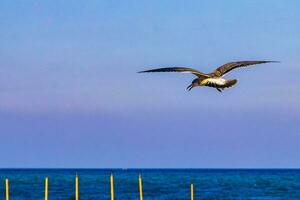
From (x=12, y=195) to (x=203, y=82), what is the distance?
5853cm

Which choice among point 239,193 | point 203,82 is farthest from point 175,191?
point 203,82

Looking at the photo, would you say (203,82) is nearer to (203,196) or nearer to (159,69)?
(159,69)

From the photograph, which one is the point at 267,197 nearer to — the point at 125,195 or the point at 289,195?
the point at 289,195

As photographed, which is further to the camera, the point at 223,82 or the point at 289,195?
the point at 289,195

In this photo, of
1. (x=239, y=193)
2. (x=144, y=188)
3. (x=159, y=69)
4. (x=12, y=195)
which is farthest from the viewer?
(x=144, y=188)

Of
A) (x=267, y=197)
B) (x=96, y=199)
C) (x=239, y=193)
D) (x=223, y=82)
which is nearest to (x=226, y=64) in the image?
(x=223, y=82)

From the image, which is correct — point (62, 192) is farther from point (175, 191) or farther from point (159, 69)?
point (159, 69)

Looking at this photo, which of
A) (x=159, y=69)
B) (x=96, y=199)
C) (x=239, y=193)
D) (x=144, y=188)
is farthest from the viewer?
(x=144, y=188)

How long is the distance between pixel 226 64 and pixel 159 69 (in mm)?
1665

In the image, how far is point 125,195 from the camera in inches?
3103

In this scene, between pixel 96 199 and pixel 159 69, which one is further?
pixel 96 199

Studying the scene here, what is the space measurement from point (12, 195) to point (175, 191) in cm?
1567

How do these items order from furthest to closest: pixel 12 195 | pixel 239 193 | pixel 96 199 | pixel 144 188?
1. pixel 144 188
2. pixel 239 193
3. pixel 12 195
4. pixel 96 199

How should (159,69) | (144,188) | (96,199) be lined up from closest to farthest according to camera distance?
(159,69) → (96,199) → (144,188)
